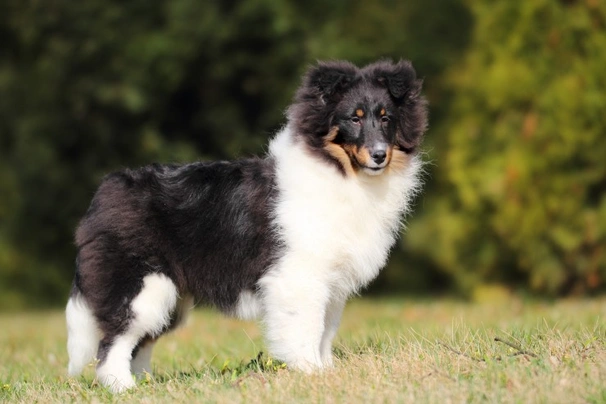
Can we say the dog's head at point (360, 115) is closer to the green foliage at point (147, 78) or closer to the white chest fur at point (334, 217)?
the white chest fur at point (334, 217)

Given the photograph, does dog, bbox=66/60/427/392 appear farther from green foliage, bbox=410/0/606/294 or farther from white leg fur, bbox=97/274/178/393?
green foliage, bbox=410/0/606/294

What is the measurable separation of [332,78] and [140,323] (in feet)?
6.98

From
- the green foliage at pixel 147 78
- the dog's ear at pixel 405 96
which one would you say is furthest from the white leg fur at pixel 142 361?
the green foliage at pixel 147 78

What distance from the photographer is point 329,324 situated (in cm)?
603

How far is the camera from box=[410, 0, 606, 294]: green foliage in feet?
38.8

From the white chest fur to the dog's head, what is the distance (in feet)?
0.39

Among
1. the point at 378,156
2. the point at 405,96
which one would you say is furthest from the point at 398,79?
the point at 378,156

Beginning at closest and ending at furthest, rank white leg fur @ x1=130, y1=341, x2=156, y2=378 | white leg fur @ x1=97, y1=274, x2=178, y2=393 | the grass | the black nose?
the grass
the black nose
white leg fur @ x1=97, y1=274, x2=178, y2=393
white leg fur @ x1=130, y1=341, x2=156, y2=378

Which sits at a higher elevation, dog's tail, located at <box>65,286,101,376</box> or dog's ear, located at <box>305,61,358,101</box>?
dog's ear, located at <box>305,61,358,101</box>

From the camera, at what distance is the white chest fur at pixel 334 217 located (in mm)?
5586

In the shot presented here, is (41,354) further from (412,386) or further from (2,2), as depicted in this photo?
(2,2)

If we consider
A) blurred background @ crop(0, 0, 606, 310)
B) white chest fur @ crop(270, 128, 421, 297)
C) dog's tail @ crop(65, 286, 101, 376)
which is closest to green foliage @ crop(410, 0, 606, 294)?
blurred background @ crop(0, 0, 606, 310)

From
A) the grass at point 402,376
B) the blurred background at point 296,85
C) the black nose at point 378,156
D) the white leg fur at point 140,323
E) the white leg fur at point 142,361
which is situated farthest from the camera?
the blurred background at point 296,85

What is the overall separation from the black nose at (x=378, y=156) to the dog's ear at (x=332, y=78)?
56 cm
